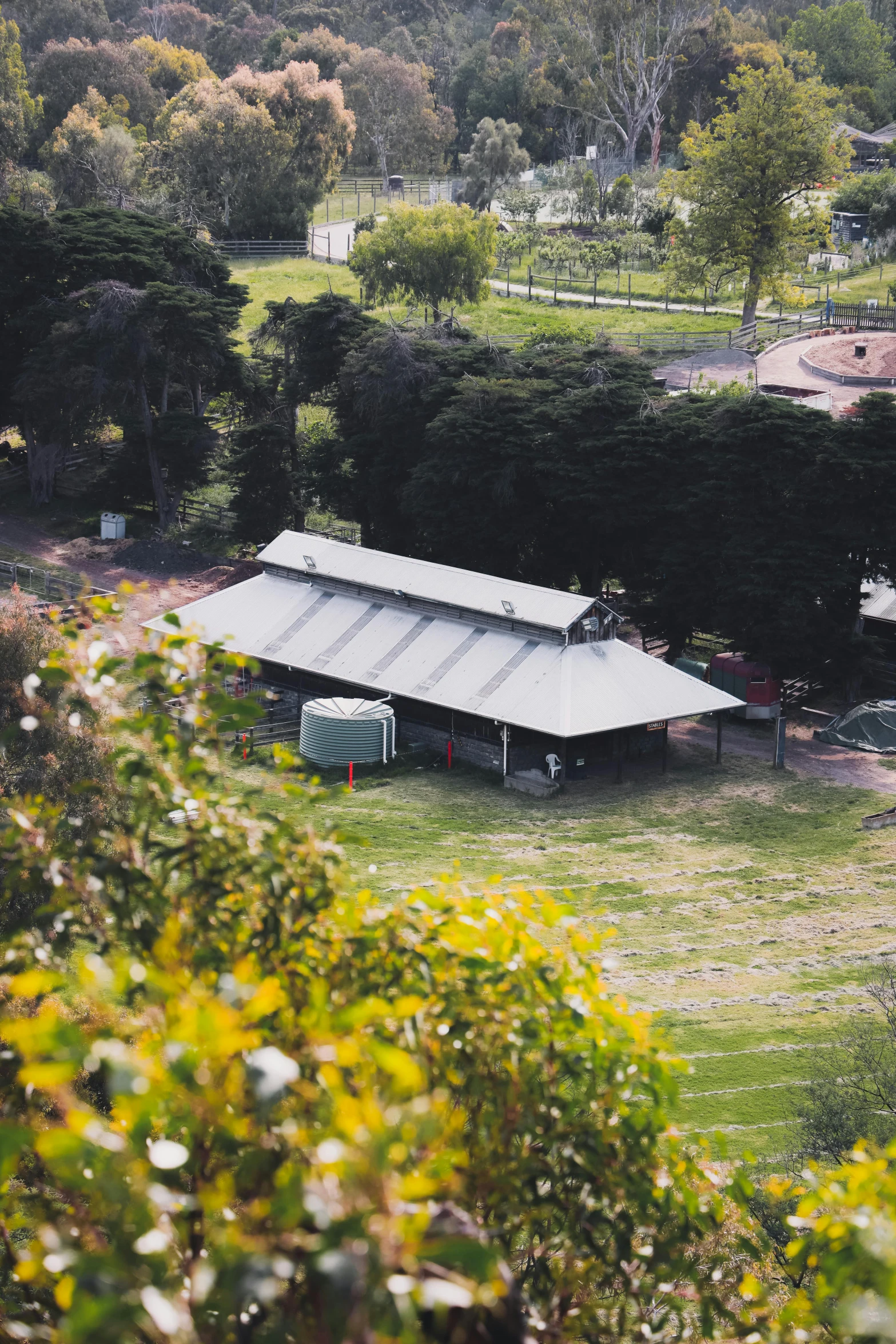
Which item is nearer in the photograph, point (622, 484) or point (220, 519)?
point (622, 484)

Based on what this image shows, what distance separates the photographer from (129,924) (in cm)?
1060

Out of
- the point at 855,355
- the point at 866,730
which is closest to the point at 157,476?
the point at 866,730

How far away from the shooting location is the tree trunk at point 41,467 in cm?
7331

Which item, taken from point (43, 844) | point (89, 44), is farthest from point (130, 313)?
point (89, 44)

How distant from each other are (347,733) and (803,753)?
14913 millimetres

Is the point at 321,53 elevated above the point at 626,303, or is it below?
above

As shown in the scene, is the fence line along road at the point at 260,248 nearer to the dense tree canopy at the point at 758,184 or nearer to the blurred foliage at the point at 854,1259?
the dense tree canopy at the point at 758,184

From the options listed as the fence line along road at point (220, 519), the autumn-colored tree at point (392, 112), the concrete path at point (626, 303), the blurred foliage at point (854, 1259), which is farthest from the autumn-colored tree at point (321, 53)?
the blurred foliage at point (854, 1259)

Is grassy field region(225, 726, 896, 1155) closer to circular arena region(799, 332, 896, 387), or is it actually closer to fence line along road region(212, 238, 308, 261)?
circular arena region(799, 332, 896, 387)

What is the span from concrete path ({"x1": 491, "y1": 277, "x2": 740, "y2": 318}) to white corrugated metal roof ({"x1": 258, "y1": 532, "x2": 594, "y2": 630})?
161ft

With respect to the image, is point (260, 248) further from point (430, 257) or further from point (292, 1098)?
point (292, 1098)

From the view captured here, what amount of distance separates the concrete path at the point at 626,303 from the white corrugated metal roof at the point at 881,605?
4591 cm

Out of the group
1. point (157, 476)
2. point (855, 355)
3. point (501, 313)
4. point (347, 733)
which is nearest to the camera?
point (347, 733)

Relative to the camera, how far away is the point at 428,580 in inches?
2023
